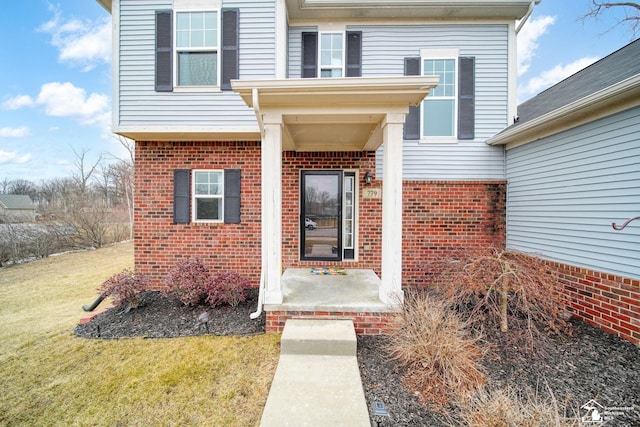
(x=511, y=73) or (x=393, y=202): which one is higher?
(x=511, y=73)

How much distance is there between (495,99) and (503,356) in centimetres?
497

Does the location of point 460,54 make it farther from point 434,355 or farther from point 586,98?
point 434,355

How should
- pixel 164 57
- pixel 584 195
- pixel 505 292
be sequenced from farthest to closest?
pixel 164 57 < pixel 584 195 < pixel 505 292

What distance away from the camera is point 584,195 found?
155 inches

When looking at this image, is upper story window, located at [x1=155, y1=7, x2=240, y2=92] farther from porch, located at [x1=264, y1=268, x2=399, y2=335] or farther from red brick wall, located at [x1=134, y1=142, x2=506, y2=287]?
porch, located at [x1=264, y1=268, x2=399, y2=335]

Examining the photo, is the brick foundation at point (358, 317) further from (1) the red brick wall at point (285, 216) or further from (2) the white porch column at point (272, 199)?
(1) the red brick wall at point (285, 216)

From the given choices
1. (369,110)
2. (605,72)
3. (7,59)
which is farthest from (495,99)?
(7,59)

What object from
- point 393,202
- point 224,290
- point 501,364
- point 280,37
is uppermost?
point 280,37

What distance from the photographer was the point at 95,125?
1733 cm

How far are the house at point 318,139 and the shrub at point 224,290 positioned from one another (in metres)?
0.89

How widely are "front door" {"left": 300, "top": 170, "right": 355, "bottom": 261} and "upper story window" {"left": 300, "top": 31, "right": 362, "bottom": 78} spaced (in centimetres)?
206

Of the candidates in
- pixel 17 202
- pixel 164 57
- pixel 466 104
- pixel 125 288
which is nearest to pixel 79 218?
pixel 125 288

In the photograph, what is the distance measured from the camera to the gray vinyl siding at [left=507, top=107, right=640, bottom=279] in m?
3.35

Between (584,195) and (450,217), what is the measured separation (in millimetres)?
2054
